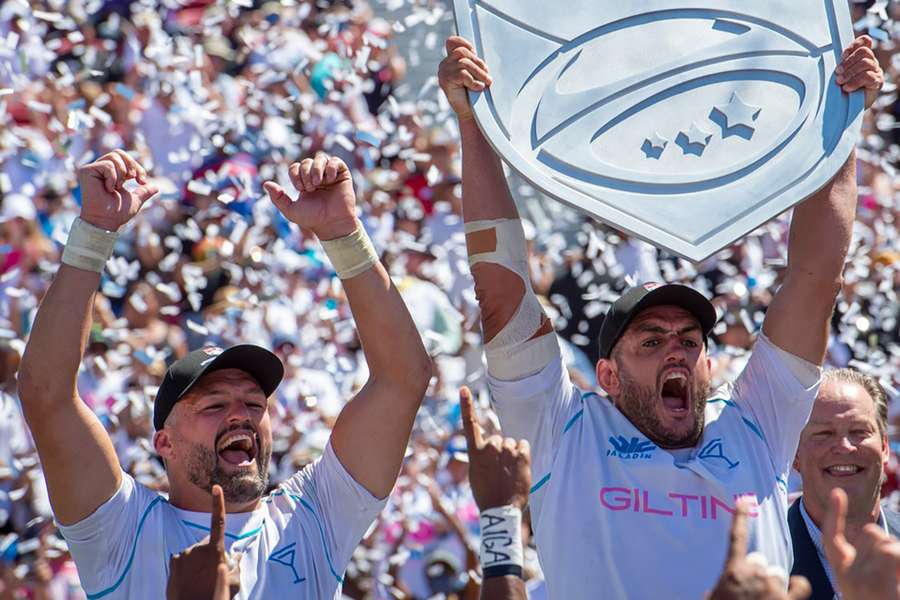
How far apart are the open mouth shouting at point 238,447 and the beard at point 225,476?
0.02 m

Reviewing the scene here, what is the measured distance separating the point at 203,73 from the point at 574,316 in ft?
7.76

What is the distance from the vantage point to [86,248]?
3.77m

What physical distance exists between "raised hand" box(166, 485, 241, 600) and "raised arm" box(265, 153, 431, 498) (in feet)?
3.22

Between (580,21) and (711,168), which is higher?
(580,21)

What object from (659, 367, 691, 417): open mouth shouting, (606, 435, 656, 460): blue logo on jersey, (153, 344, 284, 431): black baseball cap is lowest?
(606, 435, 656, 460): blue logo on jersey

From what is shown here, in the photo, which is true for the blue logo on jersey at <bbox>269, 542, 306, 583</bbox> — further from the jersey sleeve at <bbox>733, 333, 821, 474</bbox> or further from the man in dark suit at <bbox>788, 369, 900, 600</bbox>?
the man in dark suit at <bbox>788, 369, 900, 600</bbox>

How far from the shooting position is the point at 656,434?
13.1ft

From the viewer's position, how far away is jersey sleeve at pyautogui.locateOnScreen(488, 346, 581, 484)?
389cm

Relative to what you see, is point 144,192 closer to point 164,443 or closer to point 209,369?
point 209,369

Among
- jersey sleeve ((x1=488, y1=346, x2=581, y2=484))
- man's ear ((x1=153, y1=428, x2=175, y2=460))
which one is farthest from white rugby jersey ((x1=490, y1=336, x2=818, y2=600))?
man's ear ((x1=153, y1=428, x2=175, y2=460))

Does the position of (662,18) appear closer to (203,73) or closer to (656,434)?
(656,434)

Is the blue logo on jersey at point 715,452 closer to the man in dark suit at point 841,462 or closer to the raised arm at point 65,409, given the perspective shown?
the man in dark suit at point 841,462

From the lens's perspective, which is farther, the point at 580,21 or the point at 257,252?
the point at 257,252

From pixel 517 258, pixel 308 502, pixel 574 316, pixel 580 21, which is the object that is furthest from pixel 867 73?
pixel 574 316
